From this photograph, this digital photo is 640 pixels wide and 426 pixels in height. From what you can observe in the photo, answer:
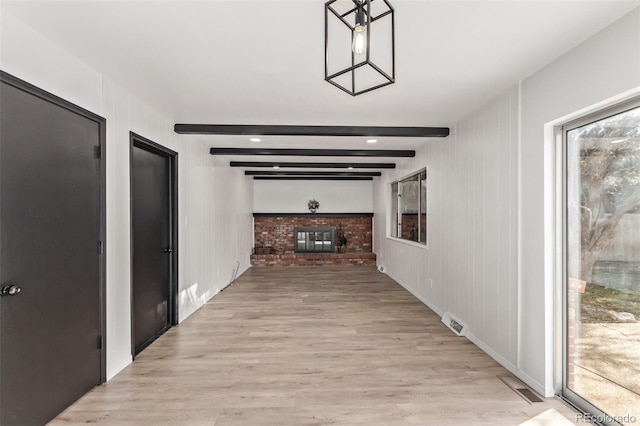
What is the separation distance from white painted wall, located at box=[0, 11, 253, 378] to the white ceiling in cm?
11

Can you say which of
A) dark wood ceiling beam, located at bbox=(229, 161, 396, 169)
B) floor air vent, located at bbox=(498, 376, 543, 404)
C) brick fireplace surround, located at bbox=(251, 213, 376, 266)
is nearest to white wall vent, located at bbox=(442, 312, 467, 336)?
floor air vent, located at bbox=(498, 376, 543, 404)

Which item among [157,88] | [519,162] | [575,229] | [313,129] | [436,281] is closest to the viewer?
[575,229]

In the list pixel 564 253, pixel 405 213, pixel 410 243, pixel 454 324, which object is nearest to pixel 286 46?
pixel 564 253

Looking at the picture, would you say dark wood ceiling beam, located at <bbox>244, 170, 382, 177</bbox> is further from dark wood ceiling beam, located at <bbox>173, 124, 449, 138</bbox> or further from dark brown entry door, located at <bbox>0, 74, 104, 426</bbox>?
dark brown entry door, located at <bbox>0, 74, 104, 426</bbox>

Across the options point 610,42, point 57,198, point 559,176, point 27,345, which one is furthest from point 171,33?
point 559,176

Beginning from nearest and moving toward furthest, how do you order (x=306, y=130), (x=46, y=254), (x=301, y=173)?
(x=46, y=254), (x=306, y=130), (x=301, y=173)

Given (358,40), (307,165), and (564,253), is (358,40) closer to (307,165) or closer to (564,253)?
(564,253)

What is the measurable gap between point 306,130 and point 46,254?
2683 millimetres

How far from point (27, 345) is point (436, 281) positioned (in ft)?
13.5

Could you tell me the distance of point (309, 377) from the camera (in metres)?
2.59

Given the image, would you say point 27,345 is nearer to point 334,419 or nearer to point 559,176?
point 334,419

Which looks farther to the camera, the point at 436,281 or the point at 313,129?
the point at 436,281

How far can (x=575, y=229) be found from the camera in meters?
2.21

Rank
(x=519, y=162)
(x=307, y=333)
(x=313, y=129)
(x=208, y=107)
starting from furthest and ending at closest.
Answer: (x=313, y=129), (x=307, y=333), (x=208, y=107), (x=519, y=162)
